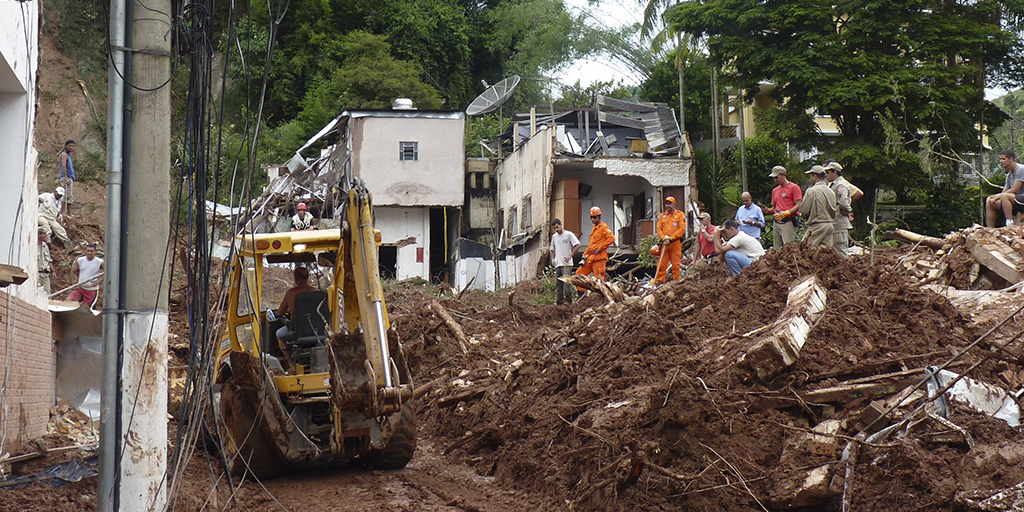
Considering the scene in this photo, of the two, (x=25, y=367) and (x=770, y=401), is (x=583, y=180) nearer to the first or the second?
(x=25, y=367)

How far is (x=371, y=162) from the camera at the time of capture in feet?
112

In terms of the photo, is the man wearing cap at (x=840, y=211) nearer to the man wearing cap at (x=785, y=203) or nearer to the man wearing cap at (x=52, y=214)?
the man wearing cap at (x=785, y=203)

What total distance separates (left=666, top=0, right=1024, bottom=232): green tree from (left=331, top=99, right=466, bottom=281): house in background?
1186 centimetres

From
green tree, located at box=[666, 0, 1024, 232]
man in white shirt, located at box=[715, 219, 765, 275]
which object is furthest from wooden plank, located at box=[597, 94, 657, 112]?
man in white shirt, located at box=[715, 219, 765, 275]

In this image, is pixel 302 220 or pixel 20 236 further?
pixel 302 220

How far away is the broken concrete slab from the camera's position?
287 inches

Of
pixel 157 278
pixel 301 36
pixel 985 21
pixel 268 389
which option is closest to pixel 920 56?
pixel 985 21

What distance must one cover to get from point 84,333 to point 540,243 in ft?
66.7

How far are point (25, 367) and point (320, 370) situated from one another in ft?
9.70

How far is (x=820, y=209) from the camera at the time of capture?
482 inches

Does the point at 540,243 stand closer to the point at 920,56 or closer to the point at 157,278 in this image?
the point at 920,56

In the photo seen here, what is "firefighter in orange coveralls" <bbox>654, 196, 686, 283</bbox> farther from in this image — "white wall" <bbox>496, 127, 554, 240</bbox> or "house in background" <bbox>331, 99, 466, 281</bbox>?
"house in background" <bbox>331, 99, 466, 281</bbox>

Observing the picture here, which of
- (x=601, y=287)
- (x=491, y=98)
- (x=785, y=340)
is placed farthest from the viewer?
(x=491, y=98)

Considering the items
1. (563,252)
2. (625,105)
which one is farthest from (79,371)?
(625,105)
